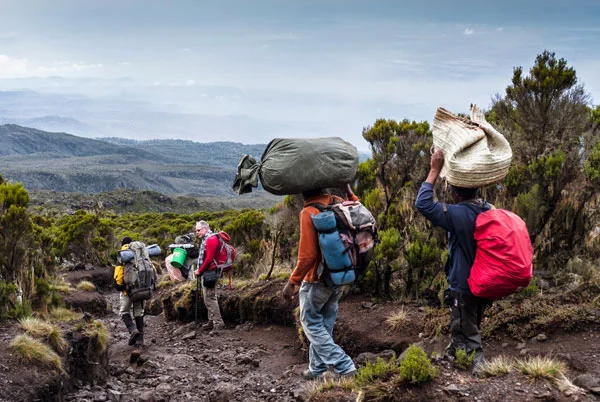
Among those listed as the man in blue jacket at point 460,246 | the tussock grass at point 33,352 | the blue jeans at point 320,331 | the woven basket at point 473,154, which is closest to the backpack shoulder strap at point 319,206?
the blue jeans at point 320,331

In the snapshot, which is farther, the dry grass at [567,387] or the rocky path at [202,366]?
the rocky path at [202,366]

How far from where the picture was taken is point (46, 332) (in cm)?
611

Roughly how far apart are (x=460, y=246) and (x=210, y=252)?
17.5 ft

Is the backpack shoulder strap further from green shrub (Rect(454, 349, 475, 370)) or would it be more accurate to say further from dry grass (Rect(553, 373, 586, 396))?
dry grass (Rect(553, 373, 586, 396))

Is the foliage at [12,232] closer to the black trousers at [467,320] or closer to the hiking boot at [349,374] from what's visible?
the hiking boot at [349,374]

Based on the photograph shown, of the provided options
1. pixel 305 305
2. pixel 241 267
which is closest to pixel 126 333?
pixel 241 267

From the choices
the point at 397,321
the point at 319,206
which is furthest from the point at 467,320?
the point at 397,321

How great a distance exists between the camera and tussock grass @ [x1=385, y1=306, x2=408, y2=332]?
6.86 m

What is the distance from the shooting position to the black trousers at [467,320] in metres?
4.59

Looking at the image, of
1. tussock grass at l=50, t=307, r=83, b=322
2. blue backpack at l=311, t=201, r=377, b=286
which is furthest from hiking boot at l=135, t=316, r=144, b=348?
blue backpack at l=311, t=201, r=377, b=286

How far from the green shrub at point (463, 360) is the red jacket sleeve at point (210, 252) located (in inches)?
205

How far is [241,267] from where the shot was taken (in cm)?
1322

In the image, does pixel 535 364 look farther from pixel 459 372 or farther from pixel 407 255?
pixel 407 255

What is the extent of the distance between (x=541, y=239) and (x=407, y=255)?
2107mm
